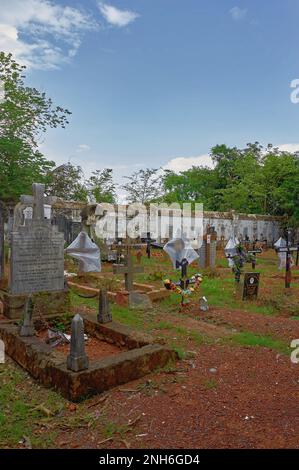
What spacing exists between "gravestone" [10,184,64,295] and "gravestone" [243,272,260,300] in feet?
14.8

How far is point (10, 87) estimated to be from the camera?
1703 cm

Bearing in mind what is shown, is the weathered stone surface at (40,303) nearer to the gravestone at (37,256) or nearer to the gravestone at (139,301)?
the gravestone at (37,256)

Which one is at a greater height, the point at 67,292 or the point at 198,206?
the point at 198,206

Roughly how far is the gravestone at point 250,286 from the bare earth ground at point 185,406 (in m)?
3.24

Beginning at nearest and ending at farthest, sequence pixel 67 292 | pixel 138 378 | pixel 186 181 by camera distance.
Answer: pixel 138 378, pixel 67 292, pixel 186 181

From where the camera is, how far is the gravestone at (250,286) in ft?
29.4

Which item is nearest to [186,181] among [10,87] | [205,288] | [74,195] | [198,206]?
[198,206]

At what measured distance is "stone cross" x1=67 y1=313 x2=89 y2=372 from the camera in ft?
12.5

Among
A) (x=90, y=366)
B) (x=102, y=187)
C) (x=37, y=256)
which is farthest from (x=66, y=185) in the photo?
(x=90, y=366)

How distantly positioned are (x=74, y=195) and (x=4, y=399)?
19.2 metres

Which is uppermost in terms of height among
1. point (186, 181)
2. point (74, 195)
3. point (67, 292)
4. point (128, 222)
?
point (186, 181)

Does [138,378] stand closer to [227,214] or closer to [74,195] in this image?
[74,195]

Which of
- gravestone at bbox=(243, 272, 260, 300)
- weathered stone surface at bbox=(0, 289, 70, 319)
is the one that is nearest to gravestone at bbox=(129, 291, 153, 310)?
weathered stone surface at bbox=(0, 289, 70, 319)

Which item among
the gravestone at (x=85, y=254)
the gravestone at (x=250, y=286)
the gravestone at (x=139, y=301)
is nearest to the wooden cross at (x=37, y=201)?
the gravestone at (x=139, y=301)
